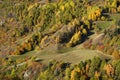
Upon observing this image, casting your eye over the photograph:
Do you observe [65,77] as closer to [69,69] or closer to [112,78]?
[69,69]

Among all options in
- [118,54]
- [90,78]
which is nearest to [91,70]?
[90,78]

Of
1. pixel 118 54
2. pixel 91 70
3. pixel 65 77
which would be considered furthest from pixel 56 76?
pixel 118 54

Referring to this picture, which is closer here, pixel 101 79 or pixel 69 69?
pixel 101 79

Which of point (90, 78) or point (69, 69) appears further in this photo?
point (69, 69)

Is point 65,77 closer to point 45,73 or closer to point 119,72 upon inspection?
point 45,73

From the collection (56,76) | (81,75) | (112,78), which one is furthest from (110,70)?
(56,76)

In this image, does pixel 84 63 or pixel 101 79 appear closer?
pixel 101 79

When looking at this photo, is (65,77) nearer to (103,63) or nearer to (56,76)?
(56,76)
